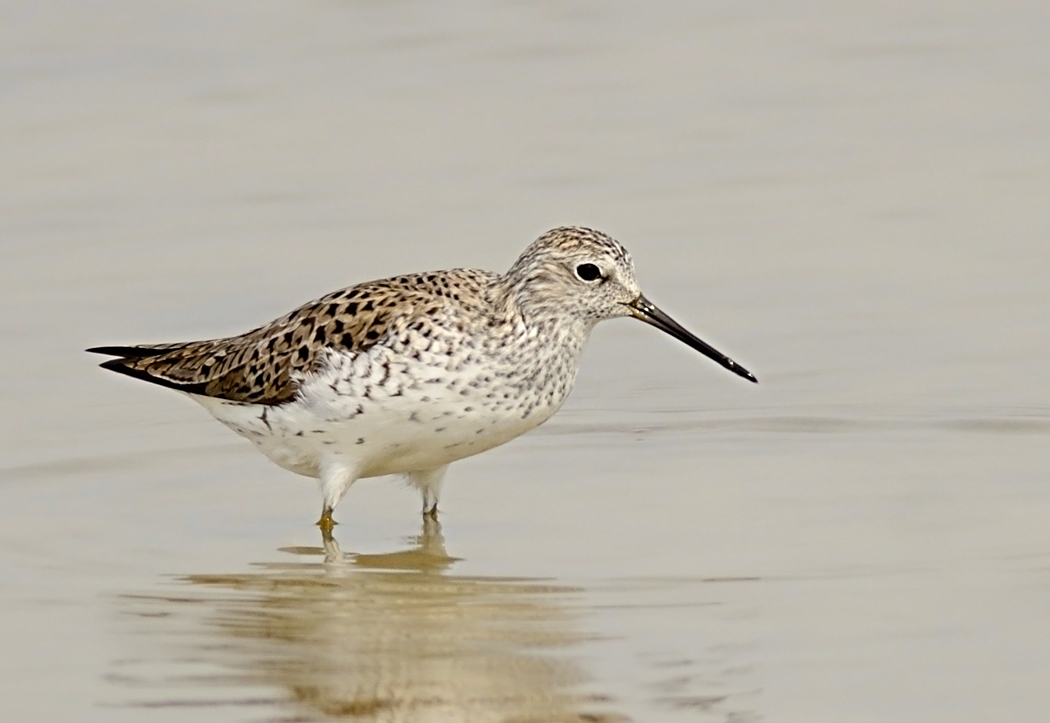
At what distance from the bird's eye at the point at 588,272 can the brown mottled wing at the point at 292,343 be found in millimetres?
525

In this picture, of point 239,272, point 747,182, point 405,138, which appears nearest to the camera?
point 239,272

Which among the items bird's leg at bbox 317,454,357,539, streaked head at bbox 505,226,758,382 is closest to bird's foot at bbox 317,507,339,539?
bird's leg at bbox 317,454,357,539

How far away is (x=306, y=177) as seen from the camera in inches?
605

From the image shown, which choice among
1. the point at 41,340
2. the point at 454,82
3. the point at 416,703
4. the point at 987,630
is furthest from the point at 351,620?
the point at 454,82

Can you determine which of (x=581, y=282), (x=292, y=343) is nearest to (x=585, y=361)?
(x=581, y=282)

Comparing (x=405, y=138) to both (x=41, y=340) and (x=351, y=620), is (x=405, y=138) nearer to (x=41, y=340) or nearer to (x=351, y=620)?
(x=41, y=340)

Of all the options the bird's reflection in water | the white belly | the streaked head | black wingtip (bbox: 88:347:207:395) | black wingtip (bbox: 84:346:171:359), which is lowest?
the bird's reflection in water

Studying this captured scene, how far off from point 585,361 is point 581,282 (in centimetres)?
254

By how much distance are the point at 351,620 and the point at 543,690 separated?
1.34m

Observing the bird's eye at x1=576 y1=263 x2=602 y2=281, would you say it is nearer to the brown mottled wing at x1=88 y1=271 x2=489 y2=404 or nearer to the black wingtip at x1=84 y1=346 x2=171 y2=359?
the brown mottled wing at x1=88 y1=271 x2=489 y2=404

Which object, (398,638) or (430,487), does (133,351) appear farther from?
(398,638)

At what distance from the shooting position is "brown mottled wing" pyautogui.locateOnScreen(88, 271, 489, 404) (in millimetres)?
10414

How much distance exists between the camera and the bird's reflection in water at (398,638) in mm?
7812

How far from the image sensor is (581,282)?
34.5ft
